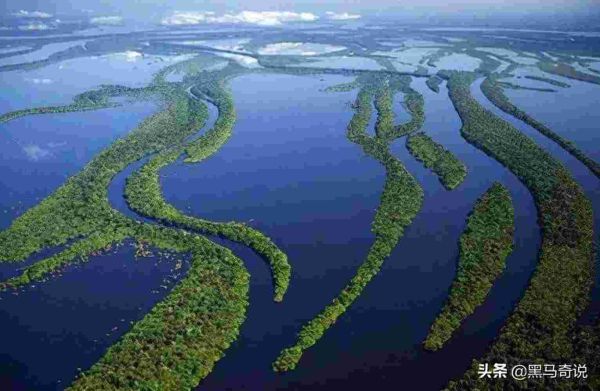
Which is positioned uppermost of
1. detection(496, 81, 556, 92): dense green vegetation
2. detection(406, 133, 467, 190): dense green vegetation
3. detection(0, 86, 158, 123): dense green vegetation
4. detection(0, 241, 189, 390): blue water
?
detection(496, 81, 556, 92): dense green vegetation

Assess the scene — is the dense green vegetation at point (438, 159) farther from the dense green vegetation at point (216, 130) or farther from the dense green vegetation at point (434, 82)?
the dense green vegetation at point (434, 82)

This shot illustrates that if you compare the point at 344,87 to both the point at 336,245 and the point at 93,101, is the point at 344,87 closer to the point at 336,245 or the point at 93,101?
the point at 93,101

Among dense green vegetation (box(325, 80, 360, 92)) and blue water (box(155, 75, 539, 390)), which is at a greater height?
dense green vegetation (box(325, 80, 360, 92))

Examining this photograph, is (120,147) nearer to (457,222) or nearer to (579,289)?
(457,222)

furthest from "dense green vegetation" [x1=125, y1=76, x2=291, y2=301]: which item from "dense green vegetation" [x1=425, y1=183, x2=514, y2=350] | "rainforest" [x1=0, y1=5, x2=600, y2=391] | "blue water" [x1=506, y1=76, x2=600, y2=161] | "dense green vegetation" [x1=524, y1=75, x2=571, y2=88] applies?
"dense green vegetation" [x1=524, y1=75, x2=571, y2=88]

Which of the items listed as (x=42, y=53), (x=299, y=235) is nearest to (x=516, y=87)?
(x=299, y=235)

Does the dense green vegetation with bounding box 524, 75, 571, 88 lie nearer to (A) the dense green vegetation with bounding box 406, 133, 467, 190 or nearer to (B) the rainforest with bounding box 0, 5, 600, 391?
(B) the rainforest with bounding box 0, 5, 600, 391
